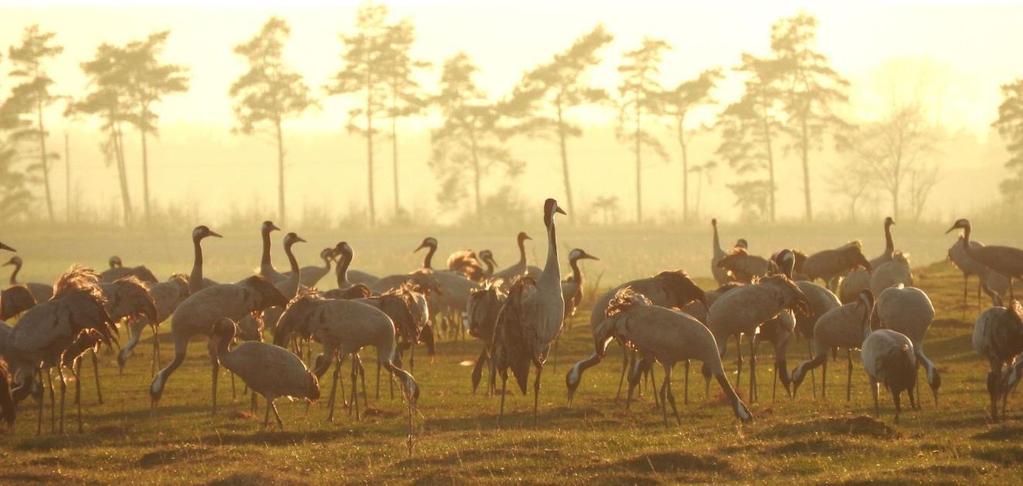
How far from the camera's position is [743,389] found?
830 inches

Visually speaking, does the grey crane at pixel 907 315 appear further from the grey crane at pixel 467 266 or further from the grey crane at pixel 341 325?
the grey crane at pixel 467 266

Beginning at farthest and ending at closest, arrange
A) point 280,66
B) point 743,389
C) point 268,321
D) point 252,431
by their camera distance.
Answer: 1. point 280,66
2. point 268,321
3. point 743,389
4. point 252,431

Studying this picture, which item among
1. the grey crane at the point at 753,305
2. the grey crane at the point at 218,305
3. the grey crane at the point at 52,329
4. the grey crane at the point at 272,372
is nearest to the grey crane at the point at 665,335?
the grey crane at the point at 753,305

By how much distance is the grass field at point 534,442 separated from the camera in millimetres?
13531

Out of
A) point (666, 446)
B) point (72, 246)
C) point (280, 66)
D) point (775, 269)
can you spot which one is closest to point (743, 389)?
point (775, 269)

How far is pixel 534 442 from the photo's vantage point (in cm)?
1523

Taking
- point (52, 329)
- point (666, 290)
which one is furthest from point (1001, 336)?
point (52, 329)

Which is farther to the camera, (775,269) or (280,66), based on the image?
(280,66)

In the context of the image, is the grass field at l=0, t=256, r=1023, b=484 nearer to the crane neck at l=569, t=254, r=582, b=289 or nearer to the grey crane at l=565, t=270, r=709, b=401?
the grey crane at l=565, t=270, r=709, b=401

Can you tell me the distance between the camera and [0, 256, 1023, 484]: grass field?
533 inches

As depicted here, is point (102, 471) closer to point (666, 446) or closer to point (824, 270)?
point (666, 446)

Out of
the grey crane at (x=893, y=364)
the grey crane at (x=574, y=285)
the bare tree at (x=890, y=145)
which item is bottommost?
the grey crane at (x=893, y=364)

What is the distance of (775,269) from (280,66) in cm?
5459

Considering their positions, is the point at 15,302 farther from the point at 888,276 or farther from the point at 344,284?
the point at 888,276
